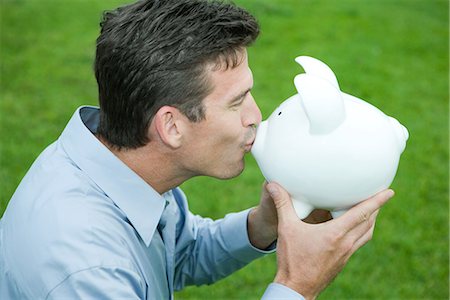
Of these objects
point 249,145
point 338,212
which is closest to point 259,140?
point 249,145

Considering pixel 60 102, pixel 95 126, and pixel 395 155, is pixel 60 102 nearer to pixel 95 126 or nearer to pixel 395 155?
pixel 95 126

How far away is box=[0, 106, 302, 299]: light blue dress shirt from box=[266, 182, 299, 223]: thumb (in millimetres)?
185

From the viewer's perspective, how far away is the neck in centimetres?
216

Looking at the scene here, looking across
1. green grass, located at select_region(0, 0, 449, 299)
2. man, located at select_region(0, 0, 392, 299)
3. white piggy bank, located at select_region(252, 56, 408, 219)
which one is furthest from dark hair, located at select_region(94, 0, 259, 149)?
green grass, located at select_region(0, 0, 449, 299)

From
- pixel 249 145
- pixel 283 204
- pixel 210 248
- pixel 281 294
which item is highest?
pixel 249 145

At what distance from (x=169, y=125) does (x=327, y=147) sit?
0.47 m

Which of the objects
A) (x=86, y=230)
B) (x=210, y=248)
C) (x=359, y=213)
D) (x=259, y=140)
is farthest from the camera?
(x=210, y=248)

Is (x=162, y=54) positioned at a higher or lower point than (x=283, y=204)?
higher

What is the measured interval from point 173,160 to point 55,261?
530mm

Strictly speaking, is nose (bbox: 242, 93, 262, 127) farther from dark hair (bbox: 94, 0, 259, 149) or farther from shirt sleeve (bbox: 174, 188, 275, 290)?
shirt sleeve (bbox: 174, 188, 275, 290)

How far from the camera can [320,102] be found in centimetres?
188

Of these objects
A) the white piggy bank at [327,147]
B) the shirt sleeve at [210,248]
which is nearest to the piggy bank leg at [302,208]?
the white piggy bank at [327,147]

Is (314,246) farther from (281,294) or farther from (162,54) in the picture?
(162,54)

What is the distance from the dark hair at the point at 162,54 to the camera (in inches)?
80.2
